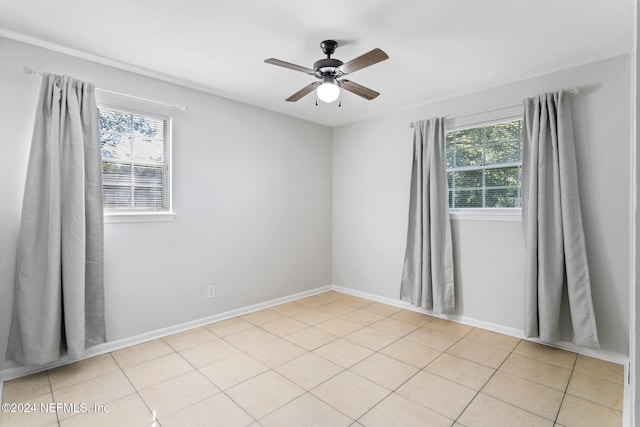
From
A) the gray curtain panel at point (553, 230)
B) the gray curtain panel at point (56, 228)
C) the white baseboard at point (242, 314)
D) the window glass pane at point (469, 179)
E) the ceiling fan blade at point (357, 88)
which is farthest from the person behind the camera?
the window glass pane at point (469, 179)

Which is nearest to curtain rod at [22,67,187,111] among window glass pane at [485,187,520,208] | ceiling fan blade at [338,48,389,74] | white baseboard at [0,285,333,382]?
ceiling fan blade at [338,48,389,74]

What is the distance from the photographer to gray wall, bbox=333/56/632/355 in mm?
2605

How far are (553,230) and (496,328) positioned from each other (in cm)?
113

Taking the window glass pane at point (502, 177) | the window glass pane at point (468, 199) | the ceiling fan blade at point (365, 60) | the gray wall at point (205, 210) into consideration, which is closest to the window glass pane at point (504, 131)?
the window glass pane at point (502, 177)

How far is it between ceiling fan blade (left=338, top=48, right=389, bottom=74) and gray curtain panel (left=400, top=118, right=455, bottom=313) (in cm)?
167

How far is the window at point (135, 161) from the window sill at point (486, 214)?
301 cm

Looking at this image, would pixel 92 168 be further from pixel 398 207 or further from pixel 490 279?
pixel 490 279

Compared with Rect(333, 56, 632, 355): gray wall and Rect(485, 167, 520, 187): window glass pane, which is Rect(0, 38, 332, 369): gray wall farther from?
Rect(485, 167, 520, 187): window glass pane

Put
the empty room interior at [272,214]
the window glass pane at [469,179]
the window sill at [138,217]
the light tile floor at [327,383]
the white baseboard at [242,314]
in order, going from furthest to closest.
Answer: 1. the window glass pane at [469,179]
2. the window sill at [138,217]
3. the white baseboard at [242,314]
4. the empty room interior at [272,214]
5. the light tile floor at [327,383]

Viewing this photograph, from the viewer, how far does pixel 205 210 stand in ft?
11.3

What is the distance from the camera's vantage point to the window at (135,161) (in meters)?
2.82

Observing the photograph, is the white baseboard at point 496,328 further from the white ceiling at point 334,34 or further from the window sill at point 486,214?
the white ceiling at point 334,34

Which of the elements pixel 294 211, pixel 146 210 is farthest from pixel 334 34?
pixel 294 211

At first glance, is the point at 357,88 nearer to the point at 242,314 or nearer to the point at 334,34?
the point at 334,34
